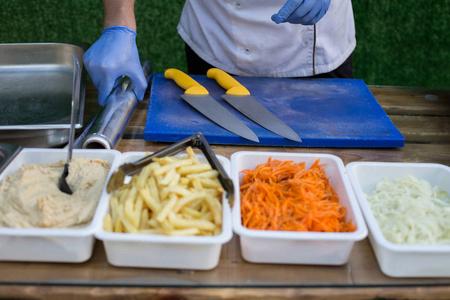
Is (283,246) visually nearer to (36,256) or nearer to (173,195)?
(173,195)


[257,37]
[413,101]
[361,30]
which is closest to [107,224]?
[257,37]

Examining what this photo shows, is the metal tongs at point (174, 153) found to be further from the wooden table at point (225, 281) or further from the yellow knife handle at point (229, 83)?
the yellow knife handle at point (229, 83)

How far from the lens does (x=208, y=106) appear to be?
167cm

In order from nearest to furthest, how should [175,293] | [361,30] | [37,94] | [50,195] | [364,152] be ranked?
[175,293]
[50,195]
[364,152]
[37,94]
[361,30]

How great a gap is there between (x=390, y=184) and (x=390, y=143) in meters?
0.33

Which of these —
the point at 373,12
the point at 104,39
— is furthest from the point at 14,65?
the point at 373,12

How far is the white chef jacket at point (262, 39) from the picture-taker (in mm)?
1965

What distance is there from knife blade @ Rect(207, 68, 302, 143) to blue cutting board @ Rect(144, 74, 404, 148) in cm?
2

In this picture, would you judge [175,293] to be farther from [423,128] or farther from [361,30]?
[361,30]

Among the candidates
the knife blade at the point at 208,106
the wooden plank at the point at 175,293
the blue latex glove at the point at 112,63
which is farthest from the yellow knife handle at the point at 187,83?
the wooden plank at the point at 175,293

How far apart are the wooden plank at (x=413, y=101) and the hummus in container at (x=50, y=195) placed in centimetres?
120

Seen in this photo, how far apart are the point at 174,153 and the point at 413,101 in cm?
117

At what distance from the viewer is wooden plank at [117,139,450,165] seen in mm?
1532

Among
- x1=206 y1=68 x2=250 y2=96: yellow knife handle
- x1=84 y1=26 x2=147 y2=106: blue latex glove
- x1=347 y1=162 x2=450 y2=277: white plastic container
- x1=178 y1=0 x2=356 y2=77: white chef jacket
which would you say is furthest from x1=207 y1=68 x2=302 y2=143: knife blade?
x1=347 y1=162 x2=450 y2=277: white plastic container
